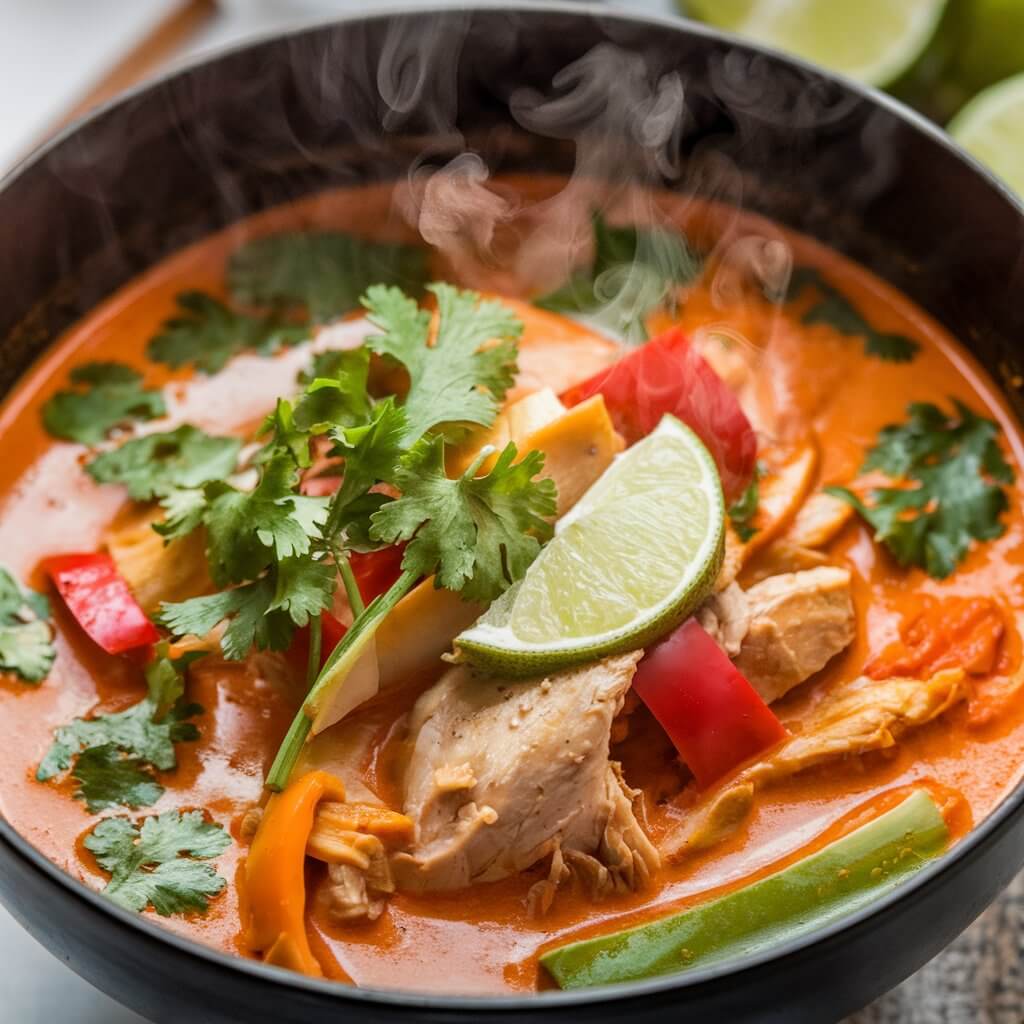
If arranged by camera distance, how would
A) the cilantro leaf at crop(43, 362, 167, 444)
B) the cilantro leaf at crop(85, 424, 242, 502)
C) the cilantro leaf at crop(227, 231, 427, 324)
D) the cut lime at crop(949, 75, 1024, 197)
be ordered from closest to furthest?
1. the cilantro leaf at crop(85, 424, 242, 502)
2. the cilantro leaf at crop(43, 362, 167, 444)
3. the cilantro leaf at crop(227, 231, 427, 324)
4. the cut lime at crop(949, 75, 1024, 197)

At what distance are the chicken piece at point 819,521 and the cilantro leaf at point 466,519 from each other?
572 mm

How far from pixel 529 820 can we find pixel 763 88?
1763 millimetres

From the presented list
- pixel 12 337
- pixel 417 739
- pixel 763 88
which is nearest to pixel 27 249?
pixel 12 337

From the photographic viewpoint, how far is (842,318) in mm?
2916

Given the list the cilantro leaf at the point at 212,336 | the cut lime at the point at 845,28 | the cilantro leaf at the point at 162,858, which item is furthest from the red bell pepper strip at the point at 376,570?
the cut lime at the point at 845,28

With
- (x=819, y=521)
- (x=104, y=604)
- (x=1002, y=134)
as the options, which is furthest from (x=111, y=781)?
(x=1002, y=134)

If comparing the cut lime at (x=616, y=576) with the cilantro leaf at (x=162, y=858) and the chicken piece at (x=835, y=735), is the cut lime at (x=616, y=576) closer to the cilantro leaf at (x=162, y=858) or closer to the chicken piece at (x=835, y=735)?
the chicken piece at (x=835, y=735)

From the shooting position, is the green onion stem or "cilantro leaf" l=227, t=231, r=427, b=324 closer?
the green onion stem

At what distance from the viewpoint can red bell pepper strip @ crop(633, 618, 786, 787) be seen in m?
2.05

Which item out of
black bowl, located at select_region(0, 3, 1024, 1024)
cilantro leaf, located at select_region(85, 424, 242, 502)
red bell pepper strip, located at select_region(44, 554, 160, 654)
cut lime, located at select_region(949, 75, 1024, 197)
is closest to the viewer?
red bell pepper strip, located at select_region(44, 554, 160, 654)

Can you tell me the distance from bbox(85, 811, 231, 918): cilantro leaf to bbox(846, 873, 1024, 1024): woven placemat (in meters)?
1.08

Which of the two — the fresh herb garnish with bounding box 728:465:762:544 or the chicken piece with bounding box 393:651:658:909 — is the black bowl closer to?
the fresh herb garnish with bounding box 728:465:762:544

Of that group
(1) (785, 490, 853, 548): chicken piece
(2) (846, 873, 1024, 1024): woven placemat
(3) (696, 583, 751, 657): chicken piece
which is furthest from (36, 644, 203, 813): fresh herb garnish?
(2) (846, 873, 1024, 1024): woven placemat

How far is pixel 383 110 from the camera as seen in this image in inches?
124
